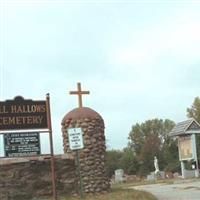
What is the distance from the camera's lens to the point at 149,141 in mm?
90375

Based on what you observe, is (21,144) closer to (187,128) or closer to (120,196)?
(120,196)

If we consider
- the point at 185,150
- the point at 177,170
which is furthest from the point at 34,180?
the point at 177,170

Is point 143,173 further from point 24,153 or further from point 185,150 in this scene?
point 24,153

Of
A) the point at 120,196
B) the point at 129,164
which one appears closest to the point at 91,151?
the point at 120,196

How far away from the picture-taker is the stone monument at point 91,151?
20.0 metres

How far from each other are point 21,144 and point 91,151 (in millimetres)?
3196

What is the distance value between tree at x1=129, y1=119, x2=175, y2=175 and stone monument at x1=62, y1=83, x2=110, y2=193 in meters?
60.0

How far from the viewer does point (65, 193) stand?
62.6 ft

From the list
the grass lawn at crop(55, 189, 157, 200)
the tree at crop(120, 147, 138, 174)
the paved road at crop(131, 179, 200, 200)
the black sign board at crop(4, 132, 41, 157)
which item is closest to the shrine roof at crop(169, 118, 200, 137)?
the paved road at crop(131, 179, 200, 200)

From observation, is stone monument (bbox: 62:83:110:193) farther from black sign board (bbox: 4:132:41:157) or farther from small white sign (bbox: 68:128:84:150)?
black sign board (bbox: 4:132:41:157)

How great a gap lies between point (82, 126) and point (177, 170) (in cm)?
5195

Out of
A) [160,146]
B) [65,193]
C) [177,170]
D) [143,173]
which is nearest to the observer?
[65,193]

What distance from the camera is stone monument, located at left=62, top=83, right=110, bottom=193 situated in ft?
65.7

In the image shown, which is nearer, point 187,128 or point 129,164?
point 187,128
